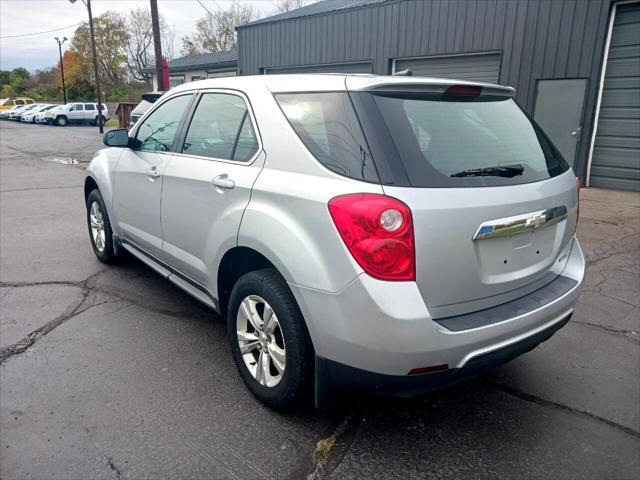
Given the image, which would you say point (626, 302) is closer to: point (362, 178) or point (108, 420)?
point (362, 178)

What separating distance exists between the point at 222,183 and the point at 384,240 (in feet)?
3.83

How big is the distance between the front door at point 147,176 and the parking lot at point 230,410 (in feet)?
2.02

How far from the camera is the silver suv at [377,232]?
6.60 ft

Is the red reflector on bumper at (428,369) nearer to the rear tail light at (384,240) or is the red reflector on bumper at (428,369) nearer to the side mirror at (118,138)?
the rear tail light at (384,240)

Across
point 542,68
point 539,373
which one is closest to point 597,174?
point 542,68

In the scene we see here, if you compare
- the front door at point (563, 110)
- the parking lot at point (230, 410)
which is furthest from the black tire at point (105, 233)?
the front door at point (563, 110)

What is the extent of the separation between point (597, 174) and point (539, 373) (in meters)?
8.63

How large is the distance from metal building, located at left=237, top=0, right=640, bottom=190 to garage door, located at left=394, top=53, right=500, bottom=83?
0.02 metres

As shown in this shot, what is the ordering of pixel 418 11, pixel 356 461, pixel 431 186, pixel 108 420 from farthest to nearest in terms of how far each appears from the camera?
pixel 418 11
pixel 108 420
pixel 356 461
pixel 431 186

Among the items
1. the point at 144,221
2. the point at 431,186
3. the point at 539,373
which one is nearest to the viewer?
the point at 431,186

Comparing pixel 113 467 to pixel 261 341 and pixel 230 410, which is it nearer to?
pixel 230 410

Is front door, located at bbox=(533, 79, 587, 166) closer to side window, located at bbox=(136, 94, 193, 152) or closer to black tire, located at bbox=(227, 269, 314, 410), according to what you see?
side window, located at bbox=(136, 94, 193, 152)

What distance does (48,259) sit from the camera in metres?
5.12

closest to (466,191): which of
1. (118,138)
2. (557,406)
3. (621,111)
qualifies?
(557,406)
